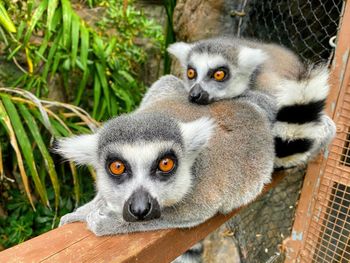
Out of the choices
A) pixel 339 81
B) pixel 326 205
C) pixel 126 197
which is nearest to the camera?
pixel 126 197

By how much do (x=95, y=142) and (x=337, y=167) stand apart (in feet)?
5.09

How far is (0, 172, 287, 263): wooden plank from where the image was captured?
1.19 metres

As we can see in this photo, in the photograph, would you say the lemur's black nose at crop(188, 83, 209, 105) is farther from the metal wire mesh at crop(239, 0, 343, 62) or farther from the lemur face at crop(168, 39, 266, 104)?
the metal wire mesh at crop(239, 0, 343, 62)

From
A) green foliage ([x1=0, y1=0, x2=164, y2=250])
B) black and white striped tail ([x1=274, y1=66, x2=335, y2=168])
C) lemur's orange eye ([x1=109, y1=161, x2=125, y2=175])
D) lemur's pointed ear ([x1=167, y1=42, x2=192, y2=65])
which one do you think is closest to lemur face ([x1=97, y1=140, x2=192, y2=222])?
lemur's orange eye ([x1=109, y1=161, x2=125, y2=175])

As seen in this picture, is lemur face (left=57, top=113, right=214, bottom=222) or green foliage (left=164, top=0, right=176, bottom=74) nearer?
lemur face (left=57, top=113, right=214, bottom=222)

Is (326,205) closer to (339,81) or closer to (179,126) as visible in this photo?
(339,81)

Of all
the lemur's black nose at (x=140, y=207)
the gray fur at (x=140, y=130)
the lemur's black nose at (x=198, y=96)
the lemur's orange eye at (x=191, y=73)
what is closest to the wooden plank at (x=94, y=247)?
the lemur's black nose at (x=140, y=207)

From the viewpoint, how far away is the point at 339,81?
232cm

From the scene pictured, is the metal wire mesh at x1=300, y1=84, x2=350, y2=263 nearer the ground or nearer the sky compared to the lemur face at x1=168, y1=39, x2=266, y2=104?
nearer the ground

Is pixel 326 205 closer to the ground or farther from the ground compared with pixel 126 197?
closer to the ground

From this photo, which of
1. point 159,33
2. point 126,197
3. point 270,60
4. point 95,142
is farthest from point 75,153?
point 159,33

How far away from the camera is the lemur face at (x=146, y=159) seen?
1666mm

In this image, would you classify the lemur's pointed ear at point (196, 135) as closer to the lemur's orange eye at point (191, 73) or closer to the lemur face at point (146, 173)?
the lemur face at point (146, 173)

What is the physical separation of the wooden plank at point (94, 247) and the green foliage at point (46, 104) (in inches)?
62.7
